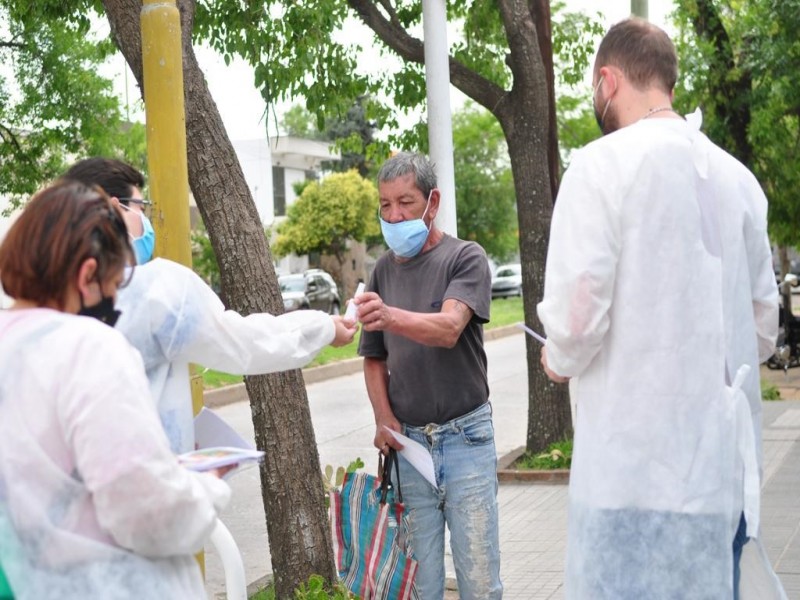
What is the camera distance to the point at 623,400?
3.29 m

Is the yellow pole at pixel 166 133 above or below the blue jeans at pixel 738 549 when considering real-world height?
above

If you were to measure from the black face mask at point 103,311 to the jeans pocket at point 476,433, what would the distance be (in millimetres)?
2112

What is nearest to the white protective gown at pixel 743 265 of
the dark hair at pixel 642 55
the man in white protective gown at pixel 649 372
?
the man in white protective gown at pixel 649 372

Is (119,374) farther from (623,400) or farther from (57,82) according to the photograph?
(57,82)

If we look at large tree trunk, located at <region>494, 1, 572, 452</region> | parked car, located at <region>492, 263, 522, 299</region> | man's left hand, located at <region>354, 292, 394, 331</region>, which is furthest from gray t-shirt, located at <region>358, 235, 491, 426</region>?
parked car, located at <region>492, 263, 522, 299</region>

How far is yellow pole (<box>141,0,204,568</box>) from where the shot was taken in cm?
419

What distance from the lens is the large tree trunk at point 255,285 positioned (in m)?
5.59

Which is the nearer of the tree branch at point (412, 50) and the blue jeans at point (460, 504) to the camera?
the blue jeans at point (460, 504)

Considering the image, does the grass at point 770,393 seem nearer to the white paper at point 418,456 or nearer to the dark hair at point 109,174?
the white paper at point 418,456

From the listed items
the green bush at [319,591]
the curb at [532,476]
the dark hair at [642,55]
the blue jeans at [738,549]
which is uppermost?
the dark hair at [642,55]

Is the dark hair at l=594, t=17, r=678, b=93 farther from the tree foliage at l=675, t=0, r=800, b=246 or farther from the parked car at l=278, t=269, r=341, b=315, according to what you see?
the parked car at l=278, t=269, r=341, b=315

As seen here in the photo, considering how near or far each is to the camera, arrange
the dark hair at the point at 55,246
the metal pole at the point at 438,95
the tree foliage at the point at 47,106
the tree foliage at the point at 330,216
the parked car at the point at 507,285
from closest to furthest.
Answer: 1. the dark hair at the point at 55,246
2. the metal pole at the point at 438,95
3. the tree foliage at the point at 47,106
4. the tree foliage at the point at 330,216
5. the parked car at the point at 507,285

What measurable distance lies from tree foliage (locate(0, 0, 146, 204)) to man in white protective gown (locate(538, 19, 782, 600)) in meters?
14.7

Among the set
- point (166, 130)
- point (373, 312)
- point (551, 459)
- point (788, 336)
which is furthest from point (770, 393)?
point (166, 130)
